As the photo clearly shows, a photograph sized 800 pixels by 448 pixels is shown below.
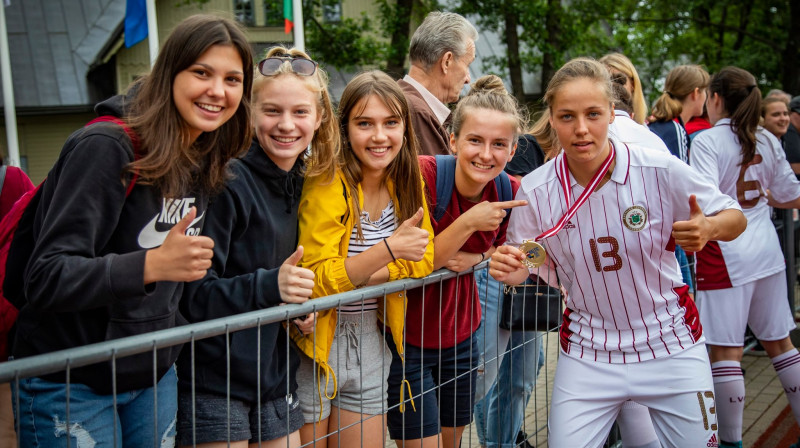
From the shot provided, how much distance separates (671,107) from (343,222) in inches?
141

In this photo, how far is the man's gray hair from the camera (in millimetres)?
4938

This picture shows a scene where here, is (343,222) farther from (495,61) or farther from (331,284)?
(495,61)

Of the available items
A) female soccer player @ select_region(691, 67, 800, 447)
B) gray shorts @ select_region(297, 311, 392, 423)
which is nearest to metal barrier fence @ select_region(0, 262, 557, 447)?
gray shorts @ select_region(297, 311, 392, 423)

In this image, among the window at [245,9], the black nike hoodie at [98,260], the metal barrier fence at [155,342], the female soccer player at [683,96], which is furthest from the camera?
the window at [245,9]

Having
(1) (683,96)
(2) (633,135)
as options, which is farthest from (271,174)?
(1) (683,96)

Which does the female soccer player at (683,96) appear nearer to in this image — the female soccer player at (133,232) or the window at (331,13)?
the female soccer player at (133,232)

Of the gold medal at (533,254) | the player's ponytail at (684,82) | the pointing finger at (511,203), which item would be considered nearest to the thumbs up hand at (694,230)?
the gold medal at (533,254)

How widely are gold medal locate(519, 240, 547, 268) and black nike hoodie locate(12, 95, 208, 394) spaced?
1300 millimetres

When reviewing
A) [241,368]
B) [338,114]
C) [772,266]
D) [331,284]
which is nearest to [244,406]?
[241,368]

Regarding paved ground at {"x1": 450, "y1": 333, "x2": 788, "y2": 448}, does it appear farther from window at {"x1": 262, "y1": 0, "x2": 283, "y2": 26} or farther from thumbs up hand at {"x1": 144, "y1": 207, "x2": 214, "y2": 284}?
window at {"x1": 262, "y1": 0, "x2": 283, "y2": 26}

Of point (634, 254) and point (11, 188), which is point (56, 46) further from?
point (634, 254)

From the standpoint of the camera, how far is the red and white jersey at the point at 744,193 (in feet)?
16.8

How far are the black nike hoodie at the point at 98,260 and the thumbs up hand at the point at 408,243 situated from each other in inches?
29.6

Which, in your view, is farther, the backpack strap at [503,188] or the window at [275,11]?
the window at [275,11]
